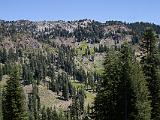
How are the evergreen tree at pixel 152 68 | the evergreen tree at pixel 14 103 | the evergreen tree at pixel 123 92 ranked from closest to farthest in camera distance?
the evergreen tree at pixel 123 92
the evergreen tree at pixel 14 103
the evergreen tree at pixel 152 68

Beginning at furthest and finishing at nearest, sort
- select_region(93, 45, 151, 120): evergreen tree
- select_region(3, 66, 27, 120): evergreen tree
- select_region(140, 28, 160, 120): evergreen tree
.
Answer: select_region(140, 28, 160, 120): evergreen tree < select_region(3, 66, 27, 120): evergreen tree < select_region(93, 45, 151, 120): evergreen tree

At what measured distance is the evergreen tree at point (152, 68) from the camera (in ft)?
184

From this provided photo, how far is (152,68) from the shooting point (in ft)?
188

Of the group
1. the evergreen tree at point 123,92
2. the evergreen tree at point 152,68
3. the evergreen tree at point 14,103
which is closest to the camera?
the evergreen tree at point 123,92

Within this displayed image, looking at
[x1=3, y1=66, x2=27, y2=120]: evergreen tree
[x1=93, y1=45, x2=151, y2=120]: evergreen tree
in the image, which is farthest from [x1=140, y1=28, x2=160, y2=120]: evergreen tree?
[x1=3, y1=66, x2=27, y2=120]: evergreen tree

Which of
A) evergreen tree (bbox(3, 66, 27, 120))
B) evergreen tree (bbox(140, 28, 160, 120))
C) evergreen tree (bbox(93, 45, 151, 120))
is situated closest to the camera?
evergreen tree (bbox(93, 45, 151, 120))

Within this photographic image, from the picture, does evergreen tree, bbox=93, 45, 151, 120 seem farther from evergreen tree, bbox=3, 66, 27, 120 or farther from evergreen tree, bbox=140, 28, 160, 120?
evergreen tree, bbox=3, 66, 27, 120

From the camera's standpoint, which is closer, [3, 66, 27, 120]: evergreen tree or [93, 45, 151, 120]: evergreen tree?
[93, 45, 151, 120]: evergreen tree

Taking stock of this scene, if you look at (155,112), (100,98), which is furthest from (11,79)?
(155,112)

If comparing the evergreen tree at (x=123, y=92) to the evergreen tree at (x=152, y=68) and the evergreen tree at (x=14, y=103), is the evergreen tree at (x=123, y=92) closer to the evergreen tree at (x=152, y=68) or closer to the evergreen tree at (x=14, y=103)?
the evergreen tree at (x=152, y=68)

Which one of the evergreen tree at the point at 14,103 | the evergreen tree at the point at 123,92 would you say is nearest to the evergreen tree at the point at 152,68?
the evergreen tree at the point at 123,92

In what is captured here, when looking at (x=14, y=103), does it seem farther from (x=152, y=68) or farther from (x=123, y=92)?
(x=152, y=68)

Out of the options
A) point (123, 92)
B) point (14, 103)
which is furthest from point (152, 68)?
point (14, 103)

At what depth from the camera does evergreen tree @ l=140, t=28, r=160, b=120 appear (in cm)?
5596
